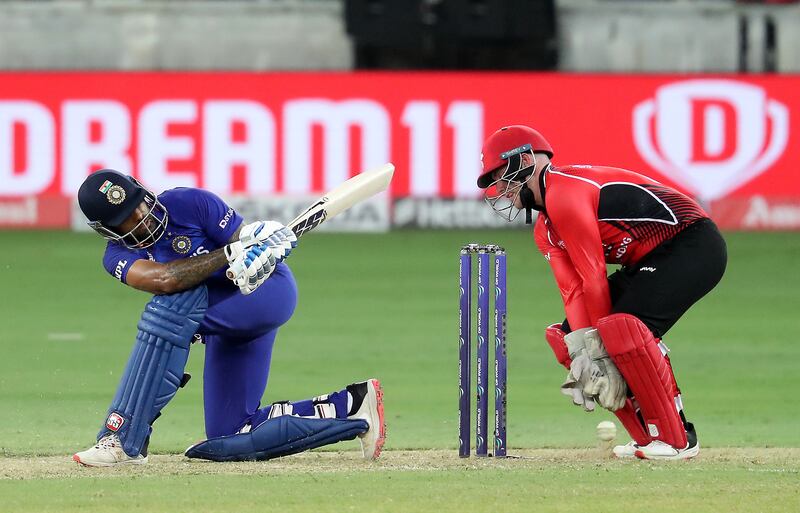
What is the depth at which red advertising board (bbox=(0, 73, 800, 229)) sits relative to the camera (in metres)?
18.6

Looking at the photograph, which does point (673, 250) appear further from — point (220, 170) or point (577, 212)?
point (220, 170)

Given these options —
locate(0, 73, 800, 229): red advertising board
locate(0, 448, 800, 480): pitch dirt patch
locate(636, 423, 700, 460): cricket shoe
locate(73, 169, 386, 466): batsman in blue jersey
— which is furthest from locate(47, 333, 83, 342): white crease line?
locate(0, 73, 800, 229): red advertising board

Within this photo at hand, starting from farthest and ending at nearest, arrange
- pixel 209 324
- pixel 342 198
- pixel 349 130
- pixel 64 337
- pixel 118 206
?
pixel 349 130
pixel 64 337
pixel 342 198
pixel 209 324
pixel 118 206

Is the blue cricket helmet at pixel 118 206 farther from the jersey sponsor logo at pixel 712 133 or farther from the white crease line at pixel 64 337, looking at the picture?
the jersey sponsor logo at pixel 712 133

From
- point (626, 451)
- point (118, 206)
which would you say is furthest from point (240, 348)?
point (626, 451)

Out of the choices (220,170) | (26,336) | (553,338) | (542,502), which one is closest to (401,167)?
(220,170)

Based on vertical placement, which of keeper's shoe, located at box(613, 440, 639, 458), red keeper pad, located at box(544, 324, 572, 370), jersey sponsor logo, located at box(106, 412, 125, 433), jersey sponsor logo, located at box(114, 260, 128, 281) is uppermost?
jersey sponsor logo, located at box(114, 260, 128, 281)

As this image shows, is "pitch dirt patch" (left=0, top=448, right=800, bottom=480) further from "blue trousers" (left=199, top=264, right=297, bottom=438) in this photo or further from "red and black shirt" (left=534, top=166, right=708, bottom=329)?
"red and black shirt" (left=534, top=166, right=708, bottom=329)

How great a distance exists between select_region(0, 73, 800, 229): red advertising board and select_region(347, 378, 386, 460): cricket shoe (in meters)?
11.7

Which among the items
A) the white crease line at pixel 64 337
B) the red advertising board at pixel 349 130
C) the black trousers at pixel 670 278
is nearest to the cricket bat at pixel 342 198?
the black trousers at pixel 670 278

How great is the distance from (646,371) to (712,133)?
12272 millimetres

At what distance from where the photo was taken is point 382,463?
7.08 metres

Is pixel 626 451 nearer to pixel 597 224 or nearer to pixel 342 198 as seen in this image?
pixel 597 224

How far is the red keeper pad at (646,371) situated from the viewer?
6844mm
